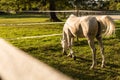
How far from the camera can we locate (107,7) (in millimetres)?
54375

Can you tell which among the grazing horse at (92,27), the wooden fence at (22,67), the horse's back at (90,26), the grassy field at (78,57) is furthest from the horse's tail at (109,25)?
the wooden fence at (22,67)

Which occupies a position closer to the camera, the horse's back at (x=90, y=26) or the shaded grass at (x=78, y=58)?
the shaded grass at (x=78, y=58)

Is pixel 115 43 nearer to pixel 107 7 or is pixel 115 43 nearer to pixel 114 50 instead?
pixel 114 50

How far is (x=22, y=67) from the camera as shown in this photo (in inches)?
57.3

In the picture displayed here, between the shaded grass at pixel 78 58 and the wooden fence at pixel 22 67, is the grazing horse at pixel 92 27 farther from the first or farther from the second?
the wooden fence at pixel 22 67

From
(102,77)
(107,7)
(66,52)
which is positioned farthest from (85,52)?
(107,7)

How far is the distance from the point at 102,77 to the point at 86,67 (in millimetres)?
1115

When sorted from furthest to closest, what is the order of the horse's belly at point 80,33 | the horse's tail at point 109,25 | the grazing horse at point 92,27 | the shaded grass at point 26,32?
the shaded grass at point 26,32 < the horse's belly at point 80,33 < the grazing horse at point 92,27 < the horse's tail at point 109,25

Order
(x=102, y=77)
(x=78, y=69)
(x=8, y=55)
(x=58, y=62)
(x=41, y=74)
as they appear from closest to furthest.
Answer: (x=41, y=74)
(x=8, y=55)
(x=102, y=77)
(x=78, y=69)
(x=58, y=62)

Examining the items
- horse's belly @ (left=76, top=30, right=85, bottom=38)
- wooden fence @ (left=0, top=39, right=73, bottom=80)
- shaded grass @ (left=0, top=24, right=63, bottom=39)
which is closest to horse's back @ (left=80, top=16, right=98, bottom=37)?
horse's belly @ (left=76, top=30, right=85, bottom=38)

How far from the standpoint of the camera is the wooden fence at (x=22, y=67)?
1208mm

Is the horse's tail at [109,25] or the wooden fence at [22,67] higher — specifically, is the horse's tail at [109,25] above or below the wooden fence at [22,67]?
below

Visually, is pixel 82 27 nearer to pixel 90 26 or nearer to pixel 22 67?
pixel 90 26

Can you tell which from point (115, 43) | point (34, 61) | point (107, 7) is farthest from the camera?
point (107, 7)
